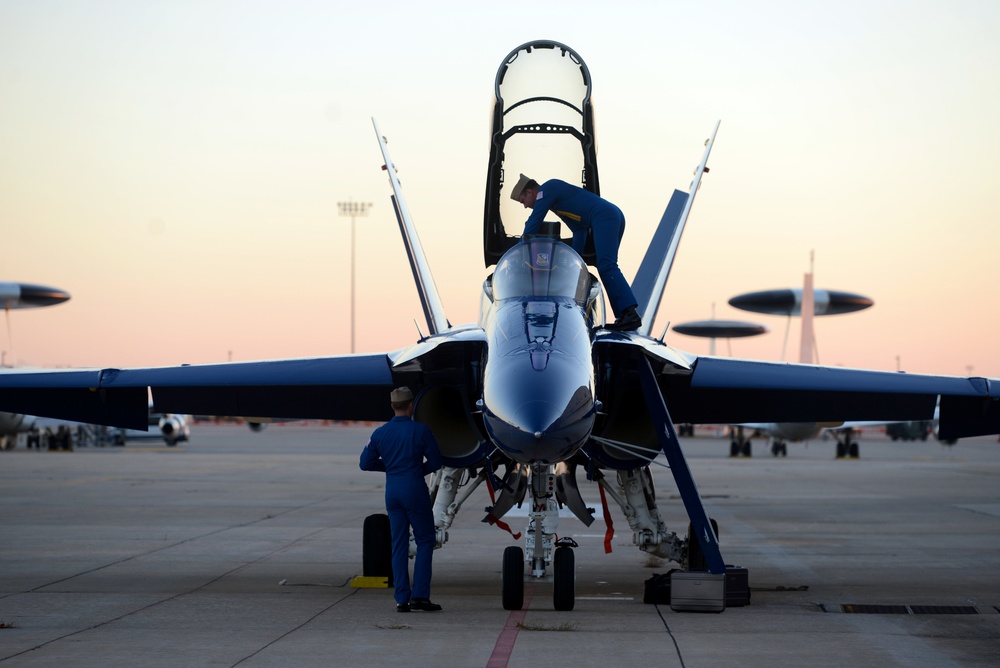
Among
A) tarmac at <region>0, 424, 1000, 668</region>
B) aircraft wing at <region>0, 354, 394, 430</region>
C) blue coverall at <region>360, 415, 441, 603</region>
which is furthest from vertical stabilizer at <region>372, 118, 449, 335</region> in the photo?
blue coverall at <region>360, 415, 441, 603</region>

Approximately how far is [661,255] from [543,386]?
5.22m

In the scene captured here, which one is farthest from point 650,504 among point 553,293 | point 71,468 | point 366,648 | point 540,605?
point 71,468

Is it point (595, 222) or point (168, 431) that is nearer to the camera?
point (595, 222)

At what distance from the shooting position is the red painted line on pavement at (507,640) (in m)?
7.09

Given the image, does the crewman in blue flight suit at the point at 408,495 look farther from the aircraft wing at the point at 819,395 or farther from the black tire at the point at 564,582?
the aircraft wing at the point at 819,395

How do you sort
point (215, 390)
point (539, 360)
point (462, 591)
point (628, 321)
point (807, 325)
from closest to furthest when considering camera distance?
1. point (539, 360)
2. point (628, 321)
3. point (462, 591)
4. point (215, 390)
5. point (807, 325)

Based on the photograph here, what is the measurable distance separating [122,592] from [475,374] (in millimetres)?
3675

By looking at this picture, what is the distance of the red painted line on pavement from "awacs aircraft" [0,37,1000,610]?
0.26 m

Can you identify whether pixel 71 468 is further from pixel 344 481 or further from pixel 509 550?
pixel 509 550

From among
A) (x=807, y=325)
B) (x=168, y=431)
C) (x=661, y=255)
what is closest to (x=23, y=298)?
(x=168, y=431)

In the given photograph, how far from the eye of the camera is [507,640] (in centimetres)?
790

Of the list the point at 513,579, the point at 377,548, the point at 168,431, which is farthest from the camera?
the point at 168,431

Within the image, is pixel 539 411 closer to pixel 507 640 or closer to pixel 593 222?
pixel 507 640

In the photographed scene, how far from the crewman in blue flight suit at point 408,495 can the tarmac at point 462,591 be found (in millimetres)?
209
